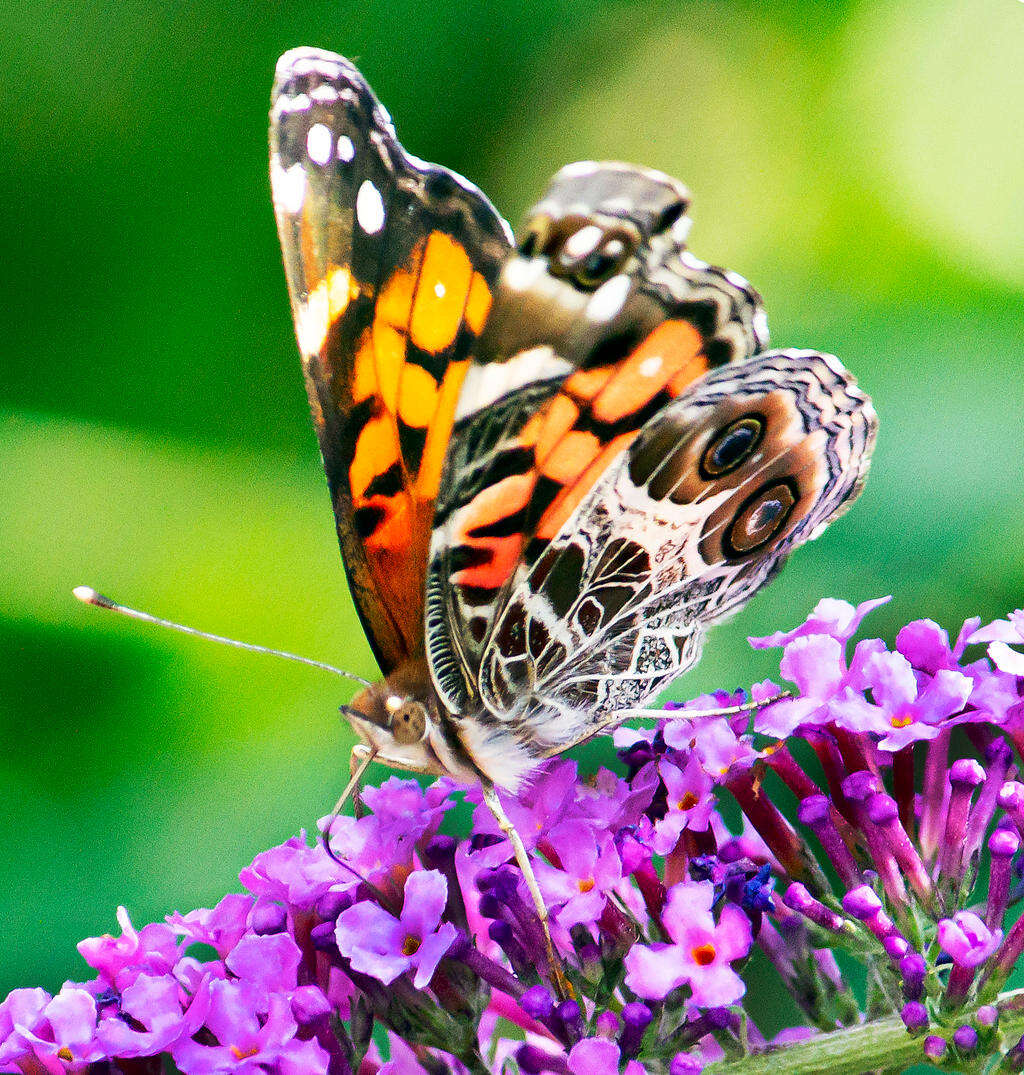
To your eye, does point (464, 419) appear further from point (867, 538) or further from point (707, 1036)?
point (867, 538)

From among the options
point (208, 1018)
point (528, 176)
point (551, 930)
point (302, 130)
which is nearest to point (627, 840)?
point (551, 930)

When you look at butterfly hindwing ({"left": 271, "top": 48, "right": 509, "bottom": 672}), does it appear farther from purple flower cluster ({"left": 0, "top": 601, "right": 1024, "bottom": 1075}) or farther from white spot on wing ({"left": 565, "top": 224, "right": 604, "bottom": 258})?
purple flower cluster ({"left": 0, "top": 601, "right": 1024, "bottom": 1075})

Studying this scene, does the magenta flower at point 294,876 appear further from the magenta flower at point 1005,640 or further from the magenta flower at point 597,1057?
the magenta flower at point 1005,640

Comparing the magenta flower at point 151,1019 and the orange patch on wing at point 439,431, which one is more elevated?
the orange patch on wing at point 439,431

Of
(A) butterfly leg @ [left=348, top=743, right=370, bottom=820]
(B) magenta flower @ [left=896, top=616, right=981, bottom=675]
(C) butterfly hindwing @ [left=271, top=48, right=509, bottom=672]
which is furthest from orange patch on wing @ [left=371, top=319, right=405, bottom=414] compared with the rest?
(B) magenta flower @ [left=896, top=616, right=981, bottom=675]

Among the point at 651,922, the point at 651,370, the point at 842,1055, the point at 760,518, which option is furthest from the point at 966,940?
the point at 651,370

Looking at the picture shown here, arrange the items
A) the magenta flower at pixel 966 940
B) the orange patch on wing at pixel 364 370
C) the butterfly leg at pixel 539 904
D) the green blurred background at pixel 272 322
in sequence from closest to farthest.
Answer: the magenta flower at pixel 966 940
the butterfly leg at pixel 539 904
the orange patch on wing at pixel 364 370
the green blurred background at pixel 272 322

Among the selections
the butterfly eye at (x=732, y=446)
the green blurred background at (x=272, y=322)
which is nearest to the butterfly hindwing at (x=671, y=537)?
the butterfly eye at (x=732, y=446)
